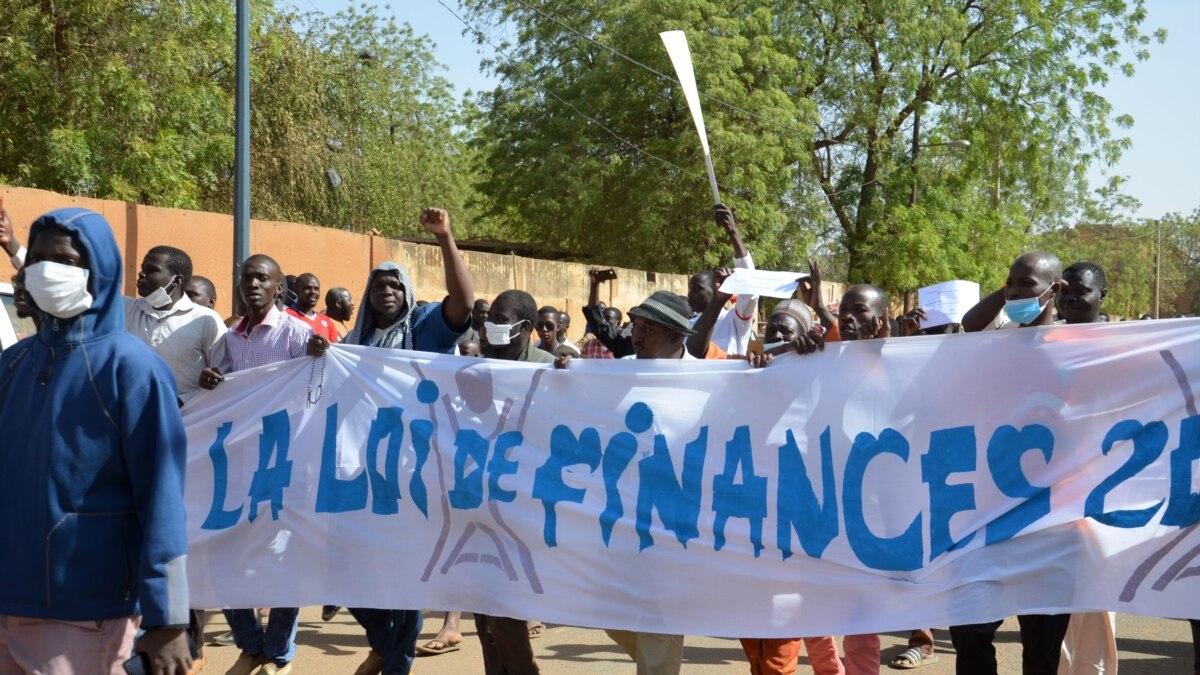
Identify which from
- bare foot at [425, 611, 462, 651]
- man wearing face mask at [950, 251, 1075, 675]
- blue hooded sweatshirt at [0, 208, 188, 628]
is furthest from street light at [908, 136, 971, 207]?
blue hooded sweatshirt at [0, 208, 188, 628]

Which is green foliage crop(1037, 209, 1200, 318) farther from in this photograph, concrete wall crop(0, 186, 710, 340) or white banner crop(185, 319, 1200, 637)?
white banner crop(185, 319, 1200, 637)

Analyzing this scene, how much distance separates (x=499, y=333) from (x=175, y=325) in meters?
1.49

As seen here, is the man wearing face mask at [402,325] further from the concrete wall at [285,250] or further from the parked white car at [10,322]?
the concrete wall at [285,250]

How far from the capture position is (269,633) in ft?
19.2

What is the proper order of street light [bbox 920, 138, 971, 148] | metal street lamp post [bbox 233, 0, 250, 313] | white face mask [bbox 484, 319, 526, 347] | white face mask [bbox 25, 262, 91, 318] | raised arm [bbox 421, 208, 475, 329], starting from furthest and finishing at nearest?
1. street light [bbox 920, 138, 971, 148]
2. metal street lamp post [bbox 233, 0, 250, 313]
3. white face mask [bbox 484, 319, 526, 347]
4. raised arm [bbox 421, 208, 475, 329]
5. white face mask [bbox 25, 262, 91, 318]

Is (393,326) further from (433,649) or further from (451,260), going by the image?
(433,649)

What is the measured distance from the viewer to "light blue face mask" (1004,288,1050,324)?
5012 mm

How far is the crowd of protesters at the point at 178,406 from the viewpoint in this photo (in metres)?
3.14

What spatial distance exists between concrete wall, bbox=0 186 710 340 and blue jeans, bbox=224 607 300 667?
17.1 feet

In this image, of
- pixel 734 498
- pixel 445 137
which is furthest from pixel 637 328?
pixel 445 137

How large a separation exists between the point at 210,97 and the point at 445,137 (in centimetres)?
2716

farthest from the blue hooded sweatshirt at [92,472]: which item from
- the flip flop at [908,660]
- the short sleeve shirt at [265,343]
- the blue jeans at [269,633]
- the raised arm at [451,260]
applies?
the flip flop at [908,660]

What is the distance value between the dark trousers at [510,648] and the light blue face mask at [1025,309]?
232cm

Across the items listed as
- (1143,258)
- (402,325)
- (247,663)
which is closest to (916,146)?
(402,325)
